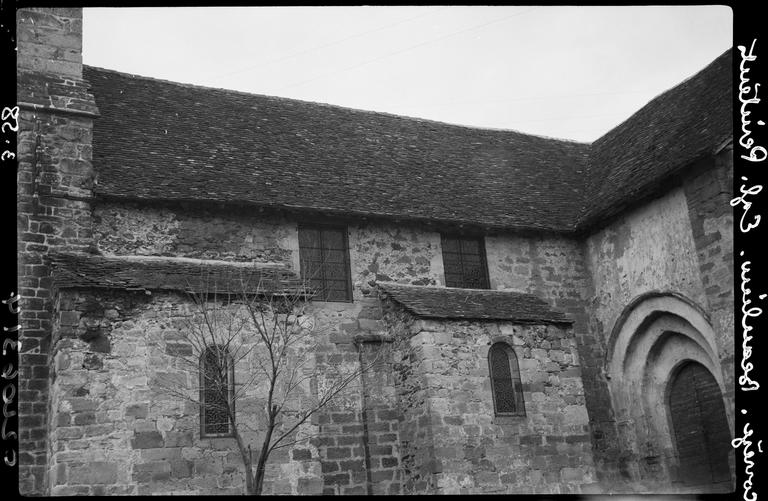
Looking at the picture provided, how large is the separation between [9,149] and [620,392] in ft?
40.4

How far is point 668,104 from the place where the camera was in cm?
1778

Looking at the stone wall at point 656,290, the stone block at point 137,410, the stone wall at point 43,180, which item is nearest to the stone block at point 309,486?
the stone block at point 137,410

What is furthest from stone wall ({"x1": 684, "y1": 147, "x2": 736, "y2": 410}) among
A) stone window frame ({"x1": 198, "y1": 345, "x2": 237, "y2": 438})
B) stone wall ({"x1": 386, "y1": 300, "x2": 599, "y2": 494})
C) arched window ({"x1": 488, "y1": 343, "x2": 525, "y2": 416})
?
stone window frame ({"x1": 198, "y1": 345, "x2": 237, "y2": 438})

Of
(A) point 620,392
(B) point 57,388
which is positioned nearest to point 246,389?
(B) point 57,388

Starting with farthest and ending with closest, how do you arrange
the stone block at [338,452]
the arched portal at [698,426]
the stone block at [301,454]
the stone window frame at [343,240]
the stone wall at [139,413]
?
the stone window frame at [343,240] < the arched portal at [698,426] < the stone block at [338,452] < the stone block at [301,454] < the stone wall at [139,413]

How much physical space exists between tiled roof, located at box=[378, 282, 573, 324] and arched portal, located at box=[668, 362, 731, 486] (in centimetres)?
252

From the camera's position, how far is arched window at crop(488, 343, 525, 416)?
559 inches

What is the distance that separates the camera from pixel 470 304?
591 inches

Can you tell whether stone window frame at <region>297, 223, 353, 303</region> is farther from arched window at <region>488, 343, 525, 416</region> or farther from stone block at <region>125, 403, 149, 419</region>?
stone block at <region>125, 403, 149, 419</region>

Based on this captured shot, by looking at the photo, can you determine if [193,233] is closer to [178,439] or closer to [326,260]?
[326,260]

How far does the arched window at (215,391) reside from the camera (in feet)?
38.6

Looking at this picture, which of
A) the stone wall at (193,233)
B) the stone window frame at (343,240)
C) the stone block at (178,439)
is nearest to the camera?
the stone block at (178,439)

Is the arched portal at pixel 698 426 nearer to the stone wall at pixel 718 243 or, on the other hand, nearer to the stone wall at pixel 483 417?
the stone wall at pixel 718 243
